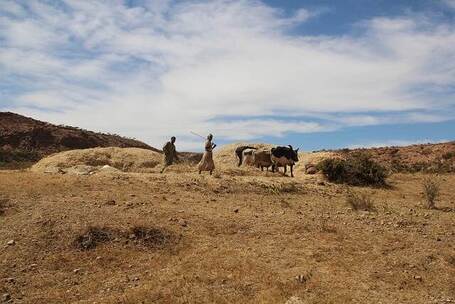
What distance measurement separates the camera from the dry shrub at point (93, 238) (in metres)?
11.4

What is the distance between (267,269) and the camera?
1038 centimetres

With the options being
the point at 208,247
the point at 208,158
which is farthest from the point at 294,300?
the point at 208,158

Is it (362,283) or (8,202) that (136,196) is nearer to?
(8,202)

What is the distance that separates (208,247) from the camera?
11461 mm

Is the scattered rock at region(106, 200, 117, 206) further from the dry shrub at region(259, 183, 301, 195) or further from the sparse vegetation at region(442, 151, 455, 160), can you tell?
the sparse vegetation at region(442, 151, 455, 160)

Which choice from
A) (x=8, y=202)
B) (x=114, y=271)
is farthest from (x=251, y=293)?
(x=8, y=202)

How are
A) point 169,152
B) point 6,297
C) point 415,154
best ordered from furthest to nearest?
point 415,154 → point 169,152 → point 6,297

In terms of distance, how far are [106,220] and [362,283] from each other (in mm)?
5850

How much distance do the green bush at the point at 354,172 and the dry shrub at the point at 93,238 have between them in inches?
442

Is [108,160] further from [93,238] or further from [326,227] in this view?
[326,227]

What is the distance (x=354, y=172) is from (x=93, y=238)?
12.1 meters

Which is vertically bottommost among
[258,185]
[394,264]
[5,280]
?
[5,280]

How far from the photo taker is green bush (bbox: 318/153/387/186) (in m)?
20.8

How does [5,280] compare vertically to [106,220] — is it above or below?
below
